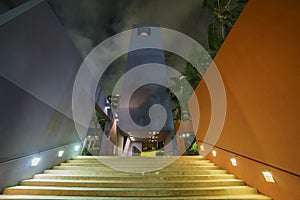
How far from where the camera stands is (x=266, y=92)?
2096 mm

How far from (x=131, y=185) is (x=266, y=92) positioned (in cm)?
263

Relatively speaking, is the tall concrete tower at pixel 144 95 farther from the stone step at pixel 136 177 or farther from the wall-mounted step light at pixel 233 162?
the stone step at pixel 136 177

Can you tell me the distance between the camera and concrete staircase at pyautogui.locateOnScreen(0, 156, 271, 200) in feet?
7.48

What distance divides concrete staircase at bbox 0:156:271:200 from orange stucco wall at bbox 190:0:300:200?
1.67ft

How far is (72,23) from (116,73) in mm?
7357

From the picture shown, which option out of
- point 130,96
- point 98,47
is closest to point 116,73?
point 130,96

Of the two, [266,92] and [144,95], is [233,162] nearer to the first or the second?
[266,92]

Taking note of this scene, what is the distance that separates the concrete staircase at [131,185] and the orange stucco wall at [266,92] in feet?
1.67

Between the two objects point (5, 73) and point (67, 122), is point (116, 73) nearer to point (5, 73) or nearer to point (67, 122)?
point (67, 122)

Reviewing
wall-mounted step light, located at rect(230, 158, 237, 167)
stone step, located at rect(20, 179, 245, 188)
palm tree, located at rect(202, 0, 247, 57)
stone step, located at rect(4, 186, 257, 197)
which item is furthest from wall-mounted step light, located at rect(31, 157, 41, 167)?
palm tree, located at rect(202, 0, 247, 57)

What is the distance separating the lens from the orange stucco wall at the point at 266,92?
5.55ft

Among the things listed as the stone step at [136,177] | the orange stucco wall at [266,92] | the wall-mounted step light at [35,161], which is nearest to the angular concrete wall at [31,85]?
the wall-mounted step light at [35,161]

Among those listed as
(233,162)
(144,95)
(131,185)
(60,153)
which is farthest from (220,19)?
→ (144,95)

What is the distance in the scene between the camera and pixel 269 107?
206 cm
